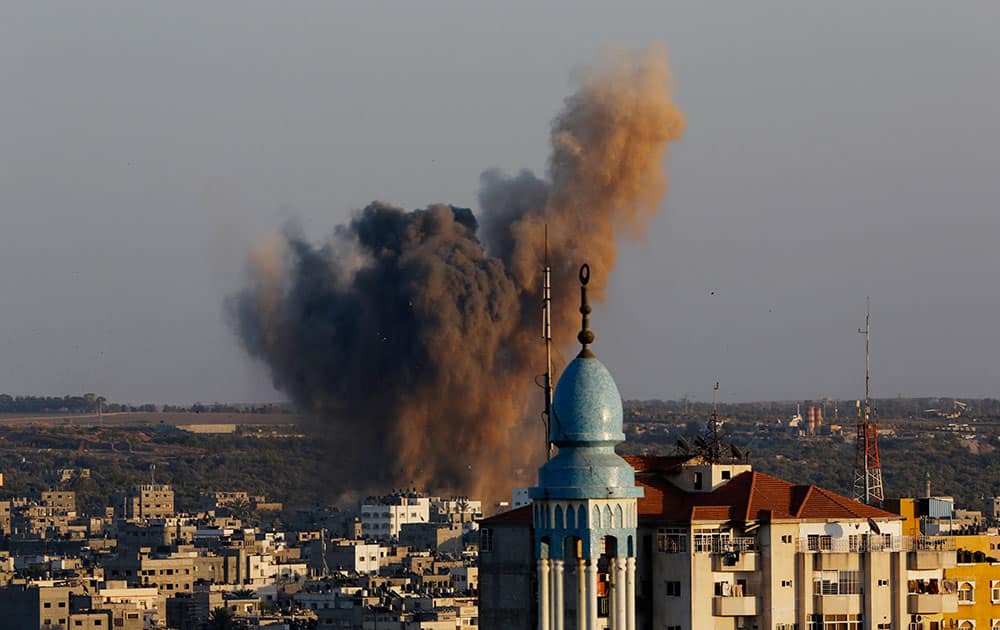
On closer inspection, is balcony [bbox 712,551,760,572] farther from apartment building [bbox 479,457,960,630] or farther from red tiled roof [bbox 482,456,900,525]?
red tiled roof [bbox 482,456,900,525]

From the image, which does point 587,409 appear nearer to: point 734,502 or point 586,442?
point 586,442

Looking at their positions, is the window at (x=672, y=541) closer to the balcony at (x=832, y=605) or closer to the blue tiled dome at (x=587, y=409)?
the balcony at (x=832, y=605)

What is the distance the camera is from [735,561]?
38.0 metres

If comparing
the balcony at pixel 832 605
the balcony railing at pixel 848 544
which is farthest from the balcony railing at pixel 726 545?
the balcony at pixel 832 605

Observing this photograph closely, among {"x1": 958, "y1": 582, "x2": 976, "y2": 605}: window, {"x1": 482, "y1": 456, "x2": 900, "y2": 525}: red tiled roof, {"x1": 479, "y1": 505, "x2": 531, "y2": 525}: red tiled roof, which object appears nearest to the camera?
{"x1": 482, "y1": 456, "x2": 900, "y2": 525}: red tiled roof

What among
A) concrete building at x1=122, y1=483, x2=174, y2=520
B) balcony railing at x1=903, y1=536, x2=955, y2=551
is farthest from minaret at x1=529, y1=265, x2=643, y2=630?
concrete building at x1=122, y1=483, x2=174, y2=520

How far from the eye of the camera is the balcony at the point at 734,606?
37938 mm

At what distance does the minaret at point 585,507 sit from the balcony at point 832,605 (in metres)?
16.9

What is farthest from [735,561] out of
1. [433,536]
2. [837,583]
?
[433,536]

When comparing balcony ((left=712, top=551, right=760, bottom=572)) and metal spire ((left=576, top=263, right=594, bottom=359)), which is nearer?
metal spire ((left=576, top=263, right=594, bottom=359))

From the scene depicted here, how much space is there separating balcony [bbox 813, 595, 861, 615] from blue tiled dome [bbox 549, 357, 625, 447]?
17.0m

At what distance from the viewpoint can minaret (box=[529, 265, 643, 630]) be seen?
21.4 m

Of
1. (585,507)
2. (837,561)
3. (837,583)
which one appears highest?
(585,507)

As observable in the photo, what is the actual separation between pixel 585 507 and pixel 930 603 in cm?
1986
